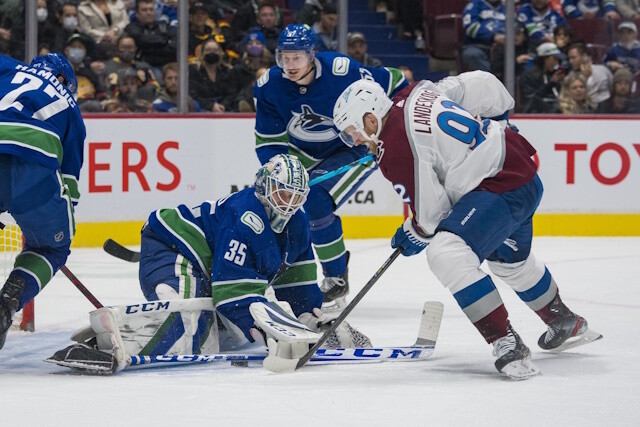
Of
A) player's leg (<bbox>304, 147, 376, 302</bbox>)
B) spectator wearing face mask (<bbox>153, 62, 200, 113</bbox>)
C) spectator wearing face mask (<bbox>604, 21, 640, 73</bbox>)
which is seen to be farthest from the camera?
spectator wearing face mask (<bbox>604, 21, 640, 73</bbox>)

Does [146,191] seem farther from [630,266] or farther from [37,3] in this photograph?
→ [630,266]

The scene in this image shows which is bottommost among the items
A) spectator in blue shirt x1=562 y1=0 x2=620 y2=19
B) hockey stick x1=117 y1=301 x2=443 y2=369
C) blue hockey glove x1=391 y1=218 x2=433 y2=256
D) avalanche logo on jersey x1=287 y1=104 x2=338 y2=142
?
hockey stick x1=117 y1=301 x2=443 y2=369

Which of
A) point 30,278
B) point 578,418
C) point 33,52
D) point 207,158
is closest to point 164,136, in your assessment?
point 207,158

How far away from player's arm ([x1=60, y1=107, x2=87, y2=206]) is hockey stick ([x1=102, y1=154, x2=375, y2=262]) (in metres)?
0.53

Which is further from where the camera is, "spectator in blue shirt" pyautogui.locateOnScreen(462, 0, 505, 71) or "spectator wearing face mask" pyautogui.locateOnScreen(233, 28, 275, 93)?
"spectator in blue shirt" pyautogui.locateOnScreen(462, 0, 505, 71)

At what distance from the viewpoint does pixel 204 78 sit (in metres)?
7.36

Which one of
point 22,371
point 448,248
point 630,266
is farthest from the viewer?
point 630,266

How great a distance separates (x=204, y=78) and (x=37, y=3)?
1.05m

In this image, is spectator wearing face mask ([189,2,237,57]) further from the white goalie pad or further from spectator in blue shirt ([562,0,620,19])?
the white goalie pad

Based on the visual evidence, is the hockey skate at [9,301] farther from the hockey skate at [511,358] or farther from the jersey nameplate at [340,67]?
the jersey nameplate at [340,67]

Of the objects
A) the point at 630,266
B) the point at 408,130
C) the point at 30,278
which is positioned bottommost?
the point at 630,266

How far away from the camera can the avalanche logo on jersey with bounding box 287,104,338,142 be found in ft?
16.6

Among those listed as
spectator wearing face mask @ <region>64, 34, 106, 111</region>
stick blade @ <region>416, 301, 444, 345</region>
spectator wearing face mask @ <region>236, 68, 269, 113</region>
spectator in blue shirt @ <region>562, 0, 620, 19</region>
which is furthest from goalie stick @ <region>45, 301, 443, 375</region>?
spectator in blue shirt @ <region>562, 0, 620, 19</region>

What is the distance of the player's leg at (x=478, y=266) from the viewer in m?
3.55
